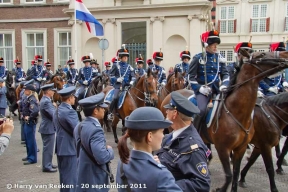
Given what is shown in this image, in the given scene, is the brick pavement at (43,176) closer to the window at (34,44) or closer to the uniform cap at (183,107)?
the uniform cap at (183,107)

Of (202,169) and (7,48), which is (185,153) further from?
(7,48)

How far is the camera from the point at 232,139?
5.38 m

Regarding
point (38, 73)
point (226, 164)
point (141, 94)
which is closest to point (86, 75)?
point (38, 73)

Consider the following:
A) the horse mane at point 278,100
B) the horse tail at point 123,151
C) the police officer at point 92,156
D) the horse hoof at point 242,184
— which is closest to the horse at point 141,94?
the horse mane at point 278,100

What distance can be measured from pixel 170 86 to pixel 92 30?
961 centimetres

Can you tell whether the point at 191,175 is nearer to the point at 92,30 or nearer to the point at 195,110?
the point at 195,110

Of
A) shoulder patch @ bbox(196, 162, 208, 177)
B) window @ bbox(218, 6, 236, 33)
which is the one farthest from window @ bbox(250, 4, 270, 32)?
shoulder patch @ bbox(196, 162, 208, 177)

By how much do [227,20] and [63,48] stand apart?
17.9 meters

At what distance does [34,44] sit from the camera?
80.2 ft

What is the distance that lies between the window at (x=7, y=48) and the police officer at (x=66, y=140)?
72.5 ft

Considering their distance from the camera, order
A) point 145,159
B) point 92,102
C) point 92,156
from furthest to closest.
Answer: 1. point 92,102
2. point 92,156
3. point 145,159

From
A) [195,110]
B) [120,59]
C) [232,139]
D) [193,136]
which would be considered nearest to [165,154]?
[193,136]

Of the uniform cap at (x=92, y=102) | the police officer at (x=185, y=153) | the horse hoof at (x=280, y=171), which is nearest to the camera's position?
the police officer at (x=185, y=153)

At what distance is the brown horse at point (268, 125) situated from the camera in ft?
19.9
